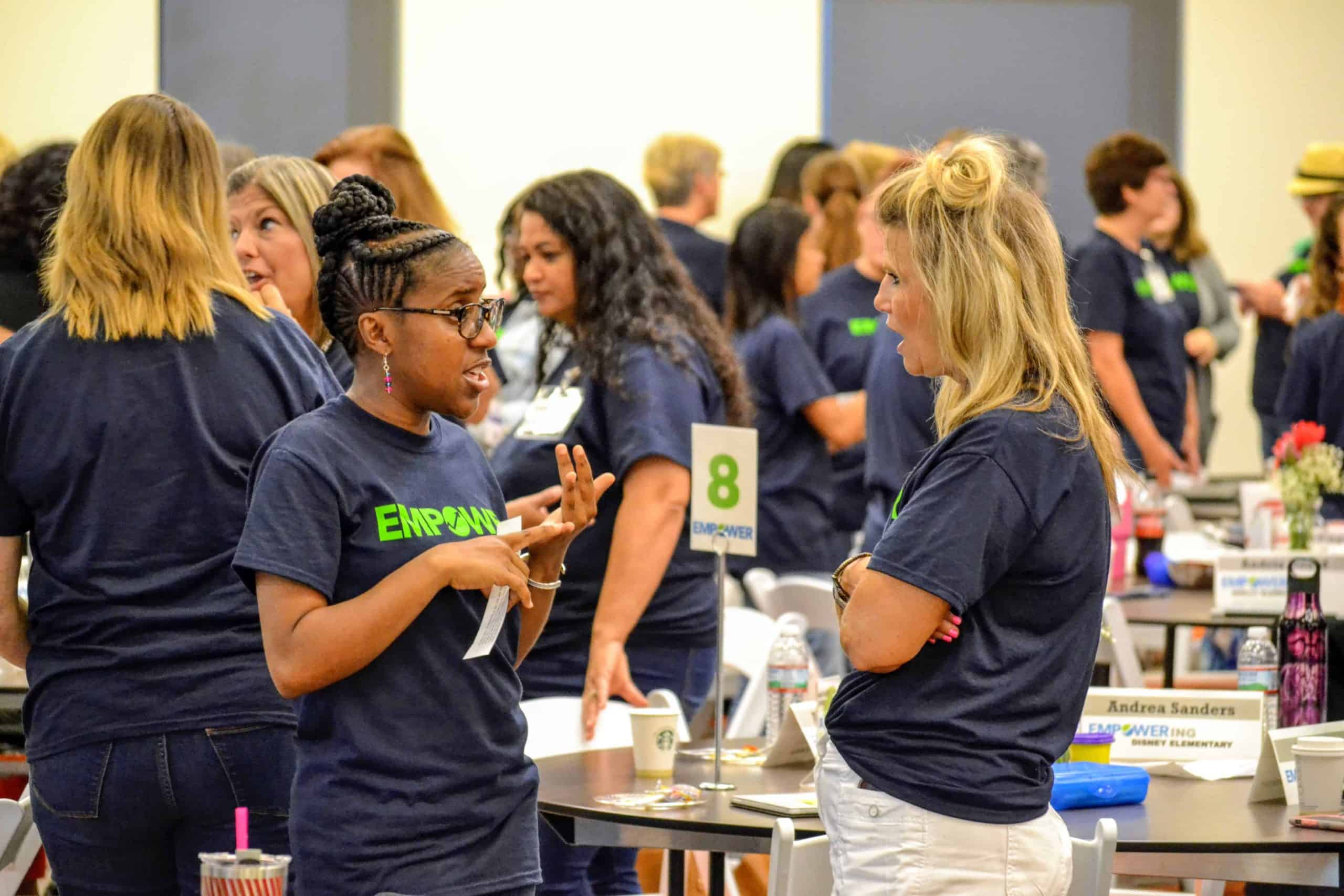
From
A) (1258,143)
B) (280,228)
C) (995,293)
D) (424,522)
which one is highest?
(1258,143)

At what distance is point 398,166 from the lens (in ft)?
14.1

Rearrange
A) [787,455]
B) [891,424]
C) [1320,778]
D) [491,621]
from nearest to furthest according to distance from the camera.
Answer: [491,621] → [1320,778] → [891,424] → [787,455]

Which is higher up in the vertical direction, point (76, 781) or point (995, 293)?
point (995, 293)

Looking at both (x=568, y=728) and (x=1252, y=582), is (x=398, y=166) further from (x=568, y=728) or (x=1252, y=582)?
(x=1252, y=582)

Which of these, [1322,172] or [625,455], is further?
[1322,172]

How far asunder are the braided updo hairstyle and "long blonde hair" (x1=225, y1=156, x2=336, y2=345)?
878mm

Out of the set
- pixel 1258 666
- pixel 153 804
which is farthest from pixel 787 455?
pixel 153 804

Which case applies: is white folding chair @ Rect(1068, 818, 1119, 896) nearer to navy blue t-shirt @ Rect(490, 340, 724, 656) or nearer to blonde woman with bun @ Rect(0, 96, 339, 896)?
blonde woman with bun @ Rect(0, 96, 339, 896)

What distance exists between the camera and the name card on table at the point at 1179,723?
9.45ft

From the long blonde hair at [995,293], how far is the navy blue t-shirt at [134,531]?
3.18 ft

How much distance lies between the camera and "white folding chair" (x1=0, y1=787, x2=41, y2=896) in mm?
2617

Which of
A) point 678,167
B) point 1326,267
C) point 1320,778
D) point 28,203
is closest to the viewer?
point 1320,778

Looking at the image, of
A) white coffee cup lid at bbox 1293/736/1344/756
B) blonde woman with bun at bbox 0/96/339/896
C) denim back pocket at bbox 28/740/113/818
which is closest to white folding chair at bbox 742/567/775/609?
white coffee cup lid at bbox 1293/736/1344/756

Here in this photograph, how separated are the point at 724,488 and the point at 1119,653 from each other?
1538mm
